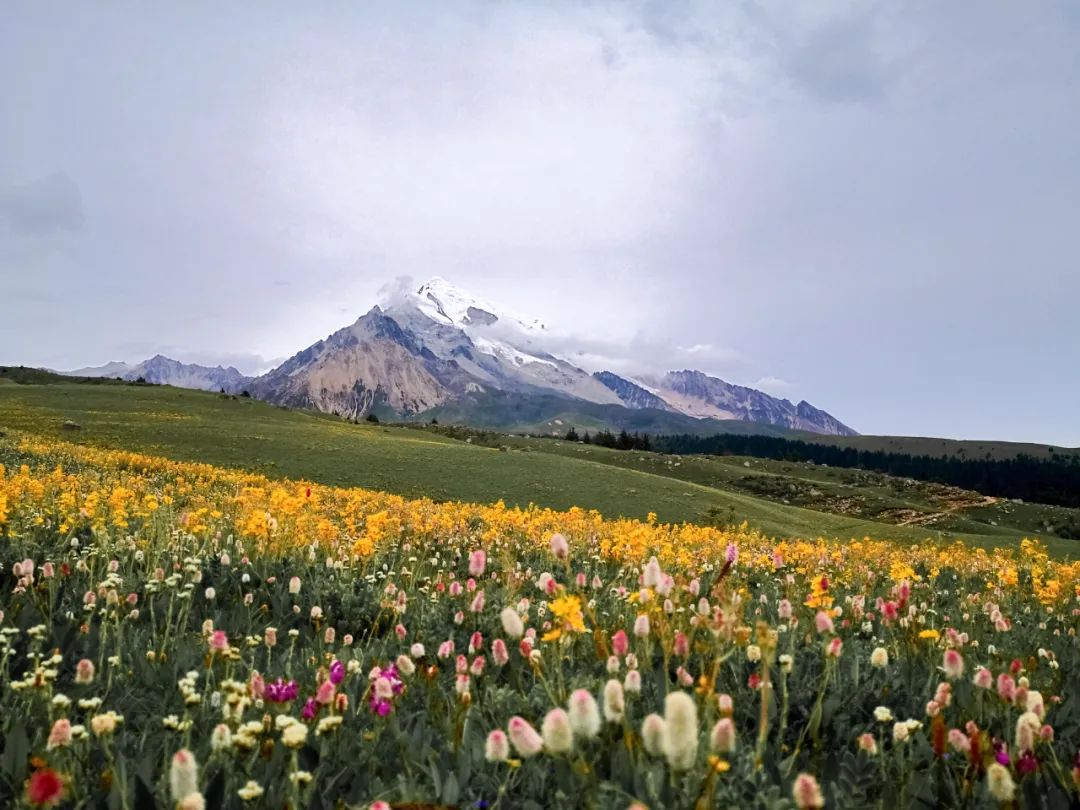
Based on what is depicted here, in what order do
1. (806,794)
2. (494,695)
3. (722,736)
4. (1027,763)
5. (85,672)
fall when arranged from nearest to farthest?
(806,794) < (722,736) < (1027,763) < (85,672) < (494,695)

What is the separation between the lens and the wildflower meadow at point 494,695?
2424mm

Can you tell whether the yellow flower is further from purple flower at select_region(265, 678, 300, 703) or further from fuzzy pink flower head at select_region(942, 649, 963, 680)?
fuzzy pink flower head at select_region(942, 649, 963, 680)

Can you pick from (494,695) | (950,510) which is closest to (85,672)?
(494,695)

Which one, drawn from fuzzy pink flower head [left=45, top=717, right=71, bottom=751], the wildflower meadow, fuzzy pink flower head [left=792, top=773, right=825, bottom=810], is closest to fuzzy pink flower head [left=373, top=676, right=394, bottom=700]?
the wildflower meadow

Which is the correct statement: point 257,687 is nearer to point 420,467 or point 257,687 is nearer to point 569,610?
point 569,610

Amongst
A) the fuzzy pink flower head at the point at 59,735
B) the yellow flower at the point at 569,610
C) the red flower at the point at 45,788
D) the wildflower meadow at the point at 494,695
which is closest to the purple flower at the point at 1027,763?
the wildflower meadow at the point at 494,695

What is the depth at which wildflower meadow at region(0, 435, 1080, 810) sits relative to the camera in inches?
95.4

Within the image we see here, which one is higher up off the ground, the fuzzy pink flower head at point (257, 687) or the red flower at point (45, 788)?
the red flower at point (45, 788)

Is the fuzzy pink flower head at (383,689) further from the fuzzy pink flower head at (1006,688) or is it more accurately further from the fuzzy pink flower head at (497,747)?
the fuzzy pink flower head at (1006,688)

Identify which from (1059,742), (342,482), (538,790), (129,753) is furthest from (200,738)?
(342,482)

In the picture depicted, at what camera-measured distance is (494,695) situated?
361 cm

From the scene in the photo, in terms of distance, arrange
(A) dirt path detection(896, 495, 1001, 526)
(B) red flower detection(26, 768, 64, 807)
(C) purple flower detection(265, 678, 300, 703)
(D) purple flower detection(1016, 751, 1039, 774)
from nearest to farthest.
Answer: (B) red flower detection(26, 768, 64, 807)
(D) purple flower detection(1016, 751, 1039, 774)
(C) purple flower detection(265, 678, 300, 703)
(A) dirt path detection(896, 495, 1001, 526)

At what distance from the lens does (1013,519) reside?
233 ft

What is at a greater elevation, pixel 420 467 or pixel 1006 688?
pixel 1006 688
